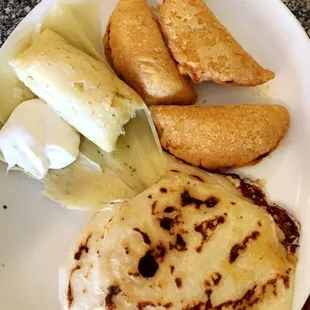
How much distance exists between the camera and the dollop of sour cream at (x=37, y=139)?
60.7 inches

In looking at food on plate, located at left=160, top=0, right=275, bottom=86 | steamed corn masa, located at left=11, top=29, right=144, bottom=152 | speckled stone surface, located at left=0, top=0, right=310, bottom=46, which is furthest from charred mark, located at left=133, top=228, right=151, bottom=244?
speckled stone surface, located at left=0, top=0, right=310, bottom=46

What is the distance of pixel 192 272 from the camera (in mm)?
1474

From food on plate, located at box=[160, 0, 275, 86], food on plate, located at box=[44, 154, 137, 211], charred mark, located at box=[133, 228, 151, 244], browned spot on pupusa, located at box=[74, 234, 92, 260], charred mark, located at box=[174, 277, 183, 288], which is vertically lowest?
browned spot on pupusa, located at box=[74, 234, 92, 260]

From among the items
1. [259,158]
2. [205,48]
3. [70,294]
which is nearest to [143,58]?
[205,48]

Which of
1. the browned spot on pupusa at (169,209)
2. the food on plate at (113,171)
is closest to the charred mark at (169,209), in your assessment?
the browned spot on pupusa at (169,209)

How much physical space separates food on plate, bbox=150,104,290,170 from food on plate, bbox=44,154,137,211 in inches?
6.9

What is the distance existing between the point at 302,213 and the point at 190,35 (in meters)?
0.48

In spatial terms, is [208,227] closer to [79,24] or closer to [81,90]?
[81,90]

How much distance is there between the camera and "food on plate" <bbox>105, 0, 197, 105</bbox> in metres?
1.57

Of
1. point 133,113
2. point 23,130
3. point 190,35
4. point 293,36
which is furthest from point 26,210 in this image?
point 293,36

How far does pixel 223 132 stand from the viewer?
155 cm

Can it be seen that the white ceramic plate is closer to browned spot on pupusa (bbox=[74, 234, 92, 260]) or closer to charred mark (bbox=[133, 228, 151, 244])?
browned spot on pupusa (bbox=[74, 234, 92, 260])

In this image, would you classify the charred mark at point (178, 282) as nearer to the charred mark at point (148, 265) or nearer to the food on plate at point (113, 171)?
the charred mark at point (148, 265)

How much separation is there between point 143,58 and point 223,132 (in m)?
0.25
